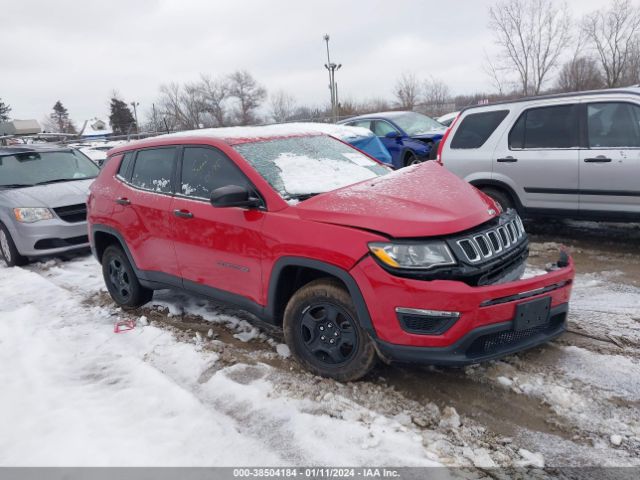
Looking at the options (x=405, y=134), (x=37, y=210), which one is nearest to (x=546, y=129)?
(x=405, y=134)

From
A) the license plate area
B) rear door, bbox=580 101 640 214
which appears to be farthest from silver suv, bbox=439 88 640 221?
the license plate area

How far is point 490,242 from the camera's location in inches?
114

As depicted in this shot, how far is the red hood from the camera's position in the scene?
9.07 ft

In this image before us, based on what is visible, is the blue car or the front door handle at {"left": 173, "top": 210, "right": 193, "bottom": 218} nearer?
the front door handle at {"left": 173, "top": 210, "right": 193, "bottom": 218}

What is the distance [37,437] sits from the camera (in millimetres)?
2801

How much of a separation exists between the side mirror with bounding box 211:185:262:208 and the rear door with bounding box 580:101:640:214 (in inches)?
157

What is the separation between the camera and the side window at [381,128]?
10805mm

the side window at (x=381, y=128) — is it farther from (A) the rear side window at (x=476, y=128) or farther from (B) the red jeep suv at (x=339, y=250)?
(B) the red jeep suv at (x=339, y=250)

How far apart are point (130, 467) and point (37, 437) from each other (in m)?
0.76

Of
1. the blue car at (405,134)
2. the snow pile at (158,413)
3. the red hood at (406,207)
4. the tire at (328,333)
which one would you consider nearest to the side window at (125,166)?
the snow pile at (158,413)

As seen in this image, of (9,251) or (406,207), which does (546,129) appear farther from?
(9,251)

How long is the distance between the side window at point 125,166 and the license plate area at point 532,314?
3.75m

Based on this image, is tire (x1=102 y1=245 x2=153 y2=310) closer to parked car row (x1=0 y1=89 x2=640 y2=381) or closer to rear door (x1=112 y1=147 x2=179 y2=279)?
parked car row (x1=0 y1=89 x2=640 y2=381)

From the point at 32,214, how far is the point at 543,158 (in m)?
6.91
